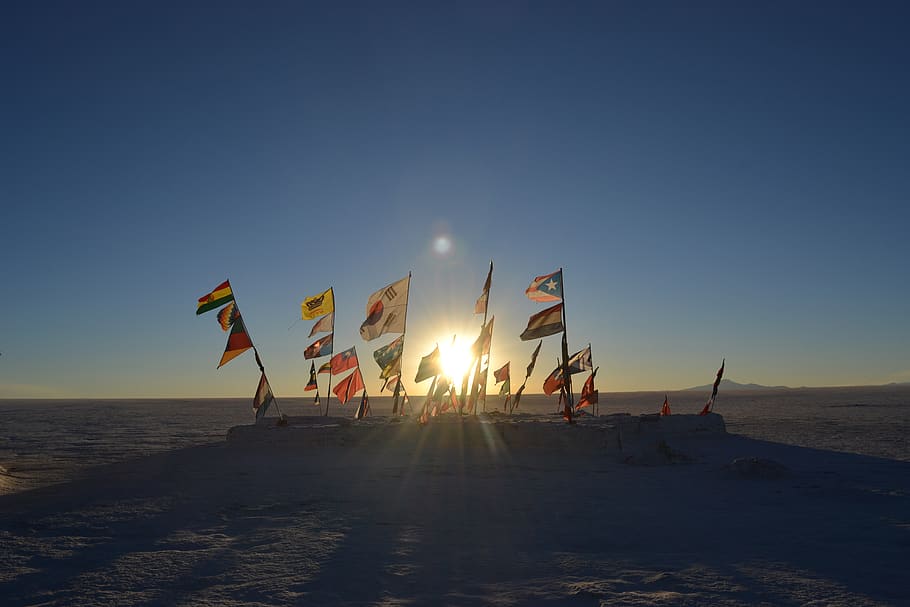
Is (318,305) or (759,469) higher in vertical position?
(318,305)

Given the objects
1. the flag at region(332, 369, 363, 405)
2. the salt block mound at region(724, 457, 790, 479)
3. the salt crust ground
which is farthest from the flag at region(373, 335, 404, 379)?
the salt block mound at region(724, 457, 790, 479)

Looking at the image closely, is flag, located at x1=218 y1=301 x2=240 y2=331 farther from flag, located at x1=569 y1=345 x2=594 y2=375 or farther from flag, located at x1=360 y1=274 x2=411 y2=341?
flag, located at x1=569 y1=345 x2=594 y2=375

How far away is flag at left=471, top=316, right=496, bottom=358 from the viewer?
20.9 metres

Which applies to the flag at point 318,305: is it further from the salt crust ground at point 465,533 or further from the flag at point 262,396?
the salt crust ground at point 465,533

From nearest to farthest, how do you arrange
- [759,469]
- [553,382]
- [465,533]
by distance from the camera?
[465,533], [759,469], [553,382]

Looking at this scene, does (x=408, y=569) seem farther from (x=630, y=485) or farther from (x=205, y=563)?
(x=630, y=485)

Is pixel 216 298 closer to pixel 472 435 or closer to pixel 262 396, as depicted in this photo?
pixel 262 396

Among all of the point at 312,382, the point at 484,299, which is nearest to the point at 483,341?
the point at 484,299

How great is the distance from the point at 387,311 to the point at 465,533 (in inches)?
560

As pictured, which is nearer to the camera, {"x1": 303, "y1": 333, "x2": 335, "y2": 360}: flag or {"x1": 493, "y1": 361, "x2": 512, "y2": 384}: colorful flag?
{"x1": 303, "y1": 333, "x2": 335, "y2": 360}: flag

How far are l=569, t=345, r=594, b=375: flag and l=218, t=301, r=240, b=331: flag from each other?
14920 millimetres

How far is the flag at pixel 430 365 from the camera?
20984 millimetres

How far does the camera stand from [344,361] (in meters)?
24.8

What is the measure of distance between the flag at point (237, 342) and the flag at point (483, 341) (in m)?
8.09
